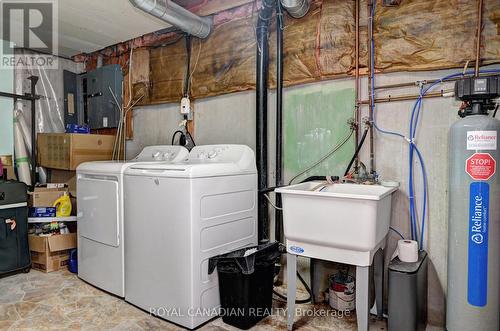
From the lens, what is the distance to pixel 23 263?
3049mm

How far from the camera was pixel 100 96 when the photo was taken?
399 centimetres

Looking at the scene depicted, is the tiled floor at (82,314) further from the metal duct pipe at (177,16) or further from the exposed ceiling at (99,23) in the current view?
the exposed ceiling at (99,23)

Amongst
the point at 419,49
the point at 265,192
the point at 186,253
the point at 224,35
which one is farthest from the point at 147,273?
the point at 419,49

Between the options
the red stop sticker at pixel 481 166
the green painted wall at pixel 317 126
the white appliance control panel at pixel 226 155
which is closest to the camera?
the red stop sticker at pixel 481 166

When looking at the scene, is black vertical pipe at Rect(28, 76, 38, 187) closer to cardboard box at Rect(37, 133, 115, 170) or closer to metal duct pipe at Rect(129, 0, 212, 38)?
cardboard box at Rect(37, 133, 115, 170)

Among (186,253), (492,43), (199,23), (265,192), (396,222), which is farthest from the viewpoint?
(199,23)

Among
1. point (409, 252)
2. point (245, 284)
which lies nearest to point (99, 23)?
point (245, 284)

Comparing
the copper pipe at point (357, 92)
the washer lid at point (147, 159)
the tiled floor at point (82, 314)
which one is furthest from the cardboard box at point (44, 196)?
the copper pipe at point (357, 92)

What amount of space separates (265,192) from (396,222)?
3.18ft

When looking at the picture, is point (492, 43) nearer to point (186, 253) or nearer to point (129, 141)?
point (186, 253)

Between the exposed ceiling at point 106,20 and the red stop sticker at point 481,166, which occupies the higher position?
the exposed ceiling at point 106,20

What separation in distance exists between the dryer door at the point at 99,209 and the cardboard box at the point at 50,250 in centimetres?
44

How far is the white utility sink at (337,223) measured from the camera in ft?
5.63

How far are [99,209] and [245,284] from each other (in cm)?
138
